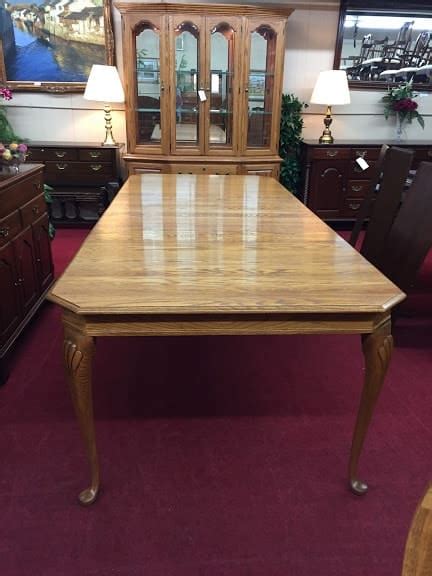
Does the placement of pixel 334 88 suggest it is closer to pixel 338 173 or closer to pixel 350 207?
pixel 338 173

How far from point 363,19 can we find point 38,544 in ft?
15.2

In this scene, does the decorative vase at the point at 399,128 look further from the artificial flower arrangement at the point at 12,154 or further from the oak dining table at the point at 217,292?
the artificial flower arrangement at the point at 12,154

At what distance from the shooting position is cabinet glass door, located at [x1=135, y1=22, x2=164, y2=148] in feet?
12.1

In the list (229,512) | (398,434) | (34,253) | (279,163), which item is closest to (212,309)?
(229,512)

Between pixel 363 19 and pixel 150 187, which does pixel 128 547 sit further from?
pixel 363 19

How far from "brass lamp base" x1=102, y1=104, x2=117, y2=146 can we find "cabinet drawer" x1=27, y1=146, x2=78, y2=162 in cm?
30

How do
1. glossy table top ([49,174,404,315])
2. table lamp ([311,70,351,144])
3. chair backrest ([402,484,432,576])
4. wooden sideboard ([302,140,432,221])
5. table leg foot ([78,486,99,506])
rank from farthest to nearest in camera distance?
wooden sideboard ([302,140,432,221]), table lamp ([311,70,351,144]), table leg foot ([78,486,99,506]), glossy table top ([49,174,404,315]), chair backrest ([402,484,432,576])

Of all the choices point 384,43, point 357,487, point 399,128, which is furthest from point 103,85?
point 357,487

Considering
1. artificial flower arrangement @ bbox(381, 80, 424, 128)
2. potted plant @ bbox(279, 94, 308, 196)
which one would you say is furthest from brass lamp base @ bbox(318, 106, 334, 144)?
artificial flower arrangement @ bbox(381, 80, 424, 128)

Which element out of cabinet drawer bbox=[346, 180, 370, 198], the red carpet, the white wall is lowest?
the red carpet

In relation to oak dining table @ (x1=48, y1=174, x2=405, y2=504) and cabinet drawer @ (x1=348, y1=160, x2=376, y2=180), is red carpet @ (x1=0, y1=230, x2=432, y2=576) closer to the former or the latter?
oak dining table @ (x1=48, y1=174, x2=405, y2=504)

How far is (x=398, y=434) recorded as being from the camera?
1.75 m

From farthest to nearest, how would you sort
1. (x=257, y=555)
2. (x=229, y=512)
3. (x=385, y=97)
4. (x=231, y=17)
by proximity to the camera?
1. (x=385, y=97)
2. (x=231, y=17)
3. (x=229, y=512)
4. (x=257, y=555)

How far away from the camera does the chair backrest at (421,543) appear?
1.45ft
